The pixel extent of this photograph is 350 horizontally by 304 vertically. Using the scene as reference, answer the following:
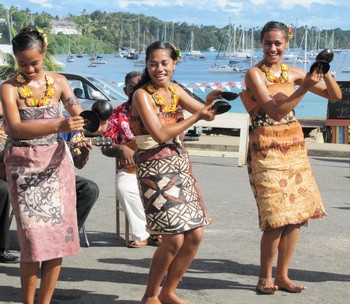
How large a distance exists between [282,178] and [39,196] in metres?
1.74

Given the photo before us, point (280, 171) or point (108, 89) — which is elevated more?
point (280, 171)

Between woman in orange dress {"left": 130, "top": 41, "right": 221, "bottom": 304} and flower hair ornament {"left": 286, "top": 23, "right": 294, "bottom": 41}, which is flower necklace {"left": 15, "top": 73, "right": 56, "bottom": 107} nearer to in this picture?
woman in orange dress {"left": 130, "top": 41, "right": 221, "bottom": 304}

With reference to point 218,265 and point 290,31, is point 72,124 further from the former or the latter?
point 218,265

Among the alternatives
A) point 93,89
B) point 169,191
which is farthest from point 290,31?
point 93,89

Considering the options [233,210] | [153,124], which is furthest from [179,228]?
[233,210]

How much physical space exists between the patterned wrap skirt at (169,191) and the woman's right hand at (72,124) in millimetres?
669

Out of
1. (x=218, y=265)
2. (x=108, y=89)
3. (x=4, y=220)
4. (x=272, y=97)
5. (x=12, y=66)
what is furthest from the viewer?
(x=12, y=66)

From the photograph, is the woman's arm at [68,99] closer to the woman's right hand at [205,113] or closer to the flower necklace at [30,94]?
the flower necklace at [30,94]

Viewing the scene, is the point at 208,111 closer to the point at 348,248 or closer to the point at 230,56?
the point at 348,248

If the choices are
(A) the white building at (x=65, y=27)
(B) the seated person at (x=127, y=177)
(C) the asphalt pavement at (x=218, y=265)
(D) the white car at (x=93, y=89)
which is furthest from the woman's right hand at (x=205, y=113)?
(A) the white building at (x=65, y=27)

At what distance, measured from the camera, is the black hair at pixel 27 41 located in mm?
5551

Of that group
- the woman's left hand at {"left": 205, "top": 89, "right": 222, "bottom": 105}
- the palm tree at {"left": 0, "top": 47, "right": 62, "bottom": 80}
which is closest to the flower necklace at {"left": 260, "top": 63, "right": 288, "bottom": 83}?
the woman's left hand at {"left": 205, "top": 89, "right": 222, "bottom": 105}

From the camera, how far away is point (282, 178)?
6301 millimetres

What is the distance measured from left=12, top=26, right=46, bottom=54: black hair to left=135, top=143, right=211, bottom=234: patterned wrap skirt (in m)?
0.98
